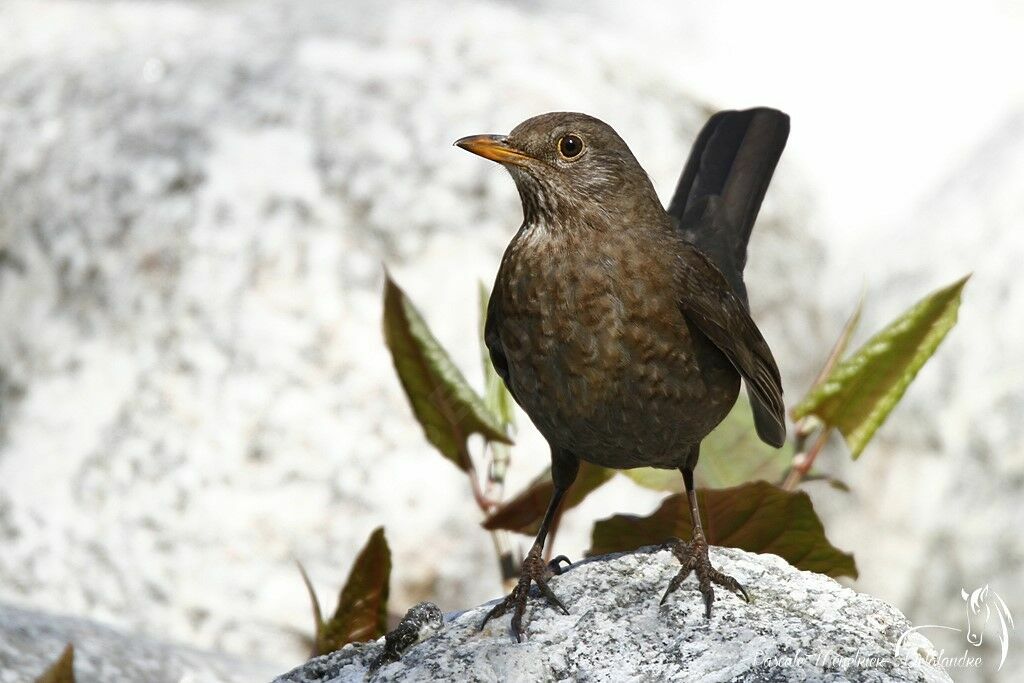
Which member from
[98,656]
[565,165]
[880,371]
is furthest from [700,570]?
[98,656]

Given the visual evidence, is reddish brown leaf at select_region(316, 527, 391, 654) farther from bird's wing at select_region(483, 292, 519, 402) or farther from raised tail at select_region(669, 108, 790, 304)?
raised tail at select_region(669, 108, 790, 304)

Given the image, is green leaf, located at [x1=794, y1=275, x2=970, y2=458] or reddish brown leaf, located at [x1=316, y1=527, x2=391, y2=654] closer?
reddish brown leaf, located at [x1=316, y1=527, x2=391, y2=654]

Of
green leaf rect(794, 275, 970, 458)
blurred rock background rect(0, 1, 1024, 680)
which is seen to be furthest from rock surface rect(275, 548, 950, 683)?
blurred rock background rect(0, 1, 1024, 680)

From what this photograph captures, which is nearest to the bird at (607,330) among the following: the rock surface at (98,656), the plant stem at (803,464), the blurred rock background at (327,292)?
the plant stem at (803,464)

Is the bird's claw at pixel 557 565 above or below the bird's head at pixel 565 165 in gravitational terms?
below

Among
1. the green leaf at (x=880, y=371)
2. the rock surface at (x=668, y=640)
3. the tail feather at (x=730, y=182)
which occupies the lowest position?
the rock surface at (x=668, y=640)

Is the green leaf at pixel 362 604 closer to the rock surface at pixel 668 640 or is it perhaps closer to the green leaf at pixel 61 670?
the rock surface at pixel 668 640

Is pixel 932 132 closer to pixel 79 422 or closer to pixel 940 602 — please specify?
pixel 940 602
